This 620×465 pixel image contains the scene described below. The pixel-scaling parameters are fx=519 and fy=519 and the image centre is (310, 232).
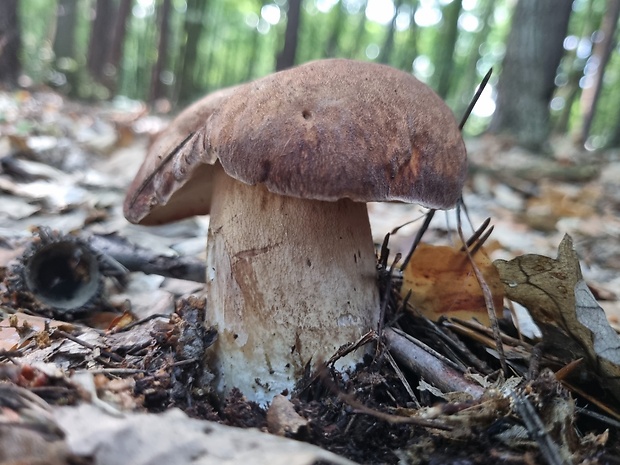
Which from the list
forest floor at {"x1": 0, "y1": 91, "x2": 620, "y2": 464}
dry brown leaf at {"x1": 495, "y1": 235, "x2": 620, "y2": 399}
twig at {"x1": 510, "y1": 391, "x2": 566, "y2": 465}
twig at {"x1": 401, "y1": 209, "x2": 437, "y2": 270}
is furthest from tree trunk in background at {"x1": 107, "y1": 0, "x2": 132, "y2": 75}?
twig at {"x1": 510, "y1": 391, "x2": 566, "y2": 465}

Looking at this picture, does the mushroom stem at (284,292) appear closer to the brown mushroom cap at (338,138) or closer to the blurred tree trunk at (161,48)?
the brown mushroom cap at (338,138)

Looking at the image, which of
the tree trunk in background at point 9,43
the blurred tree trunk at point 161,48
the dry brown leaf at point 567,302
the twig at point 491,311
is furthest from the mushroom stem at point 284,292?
the blurred tree trunk at point 161,48

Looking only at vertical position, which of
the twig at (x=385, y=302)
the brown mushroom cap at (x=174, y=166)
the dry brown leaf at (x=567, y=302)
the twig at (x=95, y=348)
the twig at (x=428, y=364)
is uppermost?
the brown mushroom cap at (x=174, y=166)

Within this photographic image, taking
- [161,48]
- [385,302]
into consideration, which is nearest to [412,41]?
[161,48]

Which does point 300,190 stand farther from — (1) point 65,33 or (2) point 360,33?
(2) point 360,33

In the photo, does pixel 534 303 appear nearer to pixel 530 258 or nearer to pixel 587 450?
pixel 530 258

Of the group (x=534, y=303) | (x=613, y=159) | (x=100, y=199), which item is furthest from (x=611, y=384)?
(x=613, y=159)
